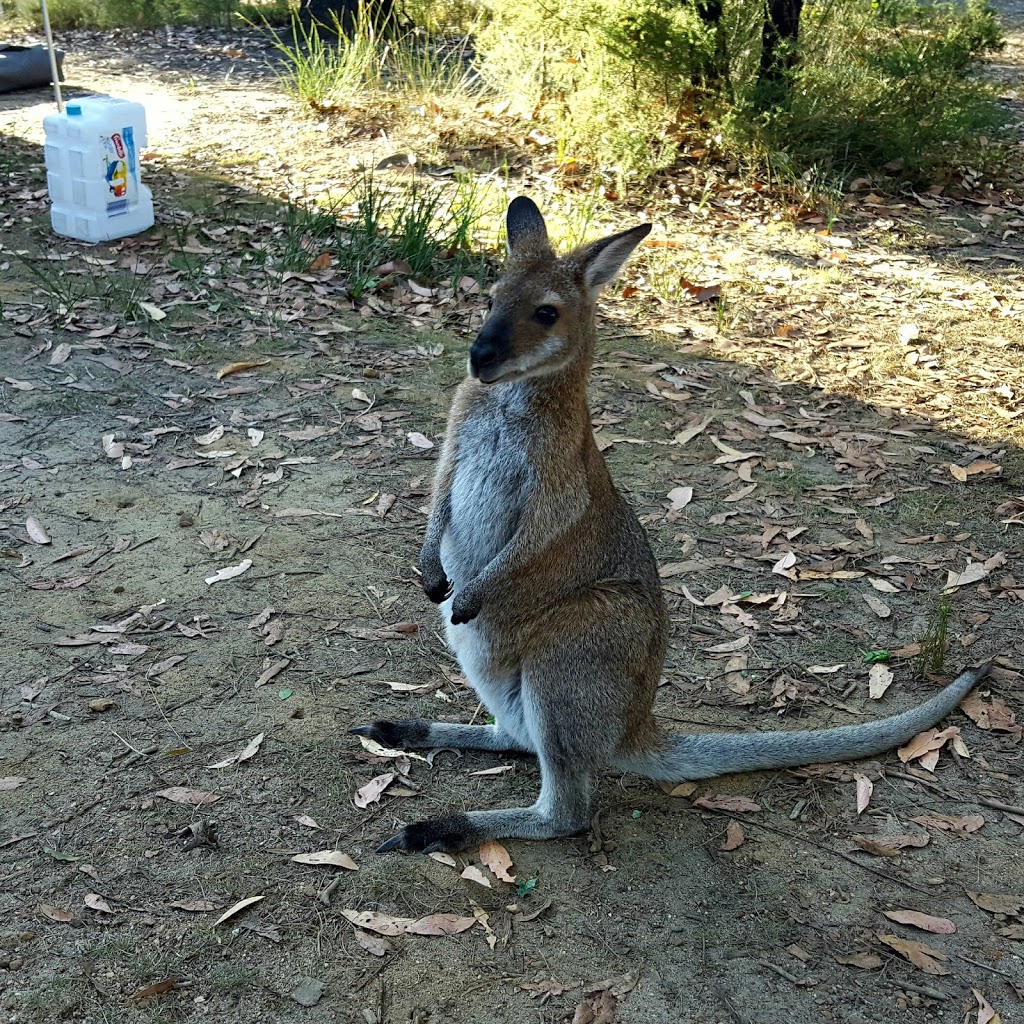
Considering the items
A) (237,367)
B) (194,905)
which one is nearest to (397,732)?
(194,905)

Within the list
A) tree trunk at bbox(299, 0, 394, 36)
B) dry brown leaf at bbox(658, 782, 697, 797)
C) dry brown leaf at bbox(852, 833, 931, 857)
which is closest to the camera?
dry brown leaf at bbox(852, 833, 931, 857)

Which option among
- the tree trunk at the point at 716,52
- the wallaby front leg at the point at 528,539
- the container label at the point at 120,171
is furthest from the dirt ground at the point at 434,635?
the tree trunk at the point at 716,52

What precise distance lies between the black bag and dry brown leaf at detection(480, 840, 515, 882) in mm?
9473

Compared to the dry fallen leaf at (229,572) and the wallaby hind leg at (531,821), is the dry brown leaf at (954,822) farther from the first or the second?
the dry fallen leaf at (229,572)

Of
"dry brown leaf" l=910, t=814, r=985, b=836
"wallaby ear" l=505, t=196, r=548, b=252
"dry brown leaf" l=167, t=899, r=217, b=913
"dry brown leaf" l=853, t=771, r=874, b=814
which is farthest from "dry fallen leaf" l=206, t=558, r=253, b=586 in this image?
"dry brown leaf" l=910, t=814, r=985, b=836

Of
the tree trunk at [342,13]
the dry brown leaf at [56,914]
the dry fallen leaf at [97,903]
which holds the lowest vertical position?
the dry fallen leaf at [97,903]

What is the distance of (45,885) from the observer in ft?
9.59

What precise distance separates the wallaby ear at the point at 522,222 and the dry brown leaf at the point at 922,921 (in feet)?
7.18

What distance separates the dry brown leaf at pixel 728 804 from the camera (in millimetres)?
3420

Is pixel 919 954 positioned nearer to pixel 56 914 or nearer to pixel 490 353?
pixel 490 353

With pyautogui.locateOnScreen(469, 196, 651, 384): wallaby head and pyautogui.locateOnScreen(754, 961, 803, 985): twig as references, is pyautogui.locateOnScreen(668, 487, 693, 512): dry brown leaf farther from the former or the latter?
pyautogui.locateOnScreen(754, 961, 803, 985): twig

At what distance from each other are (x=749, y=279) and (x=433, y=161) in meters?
2.80

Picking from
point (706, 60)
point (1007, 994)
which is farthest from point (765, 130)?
point (1007, 994)

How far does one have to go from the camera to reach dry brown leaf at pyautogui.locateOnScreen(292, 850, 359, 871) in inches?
121
